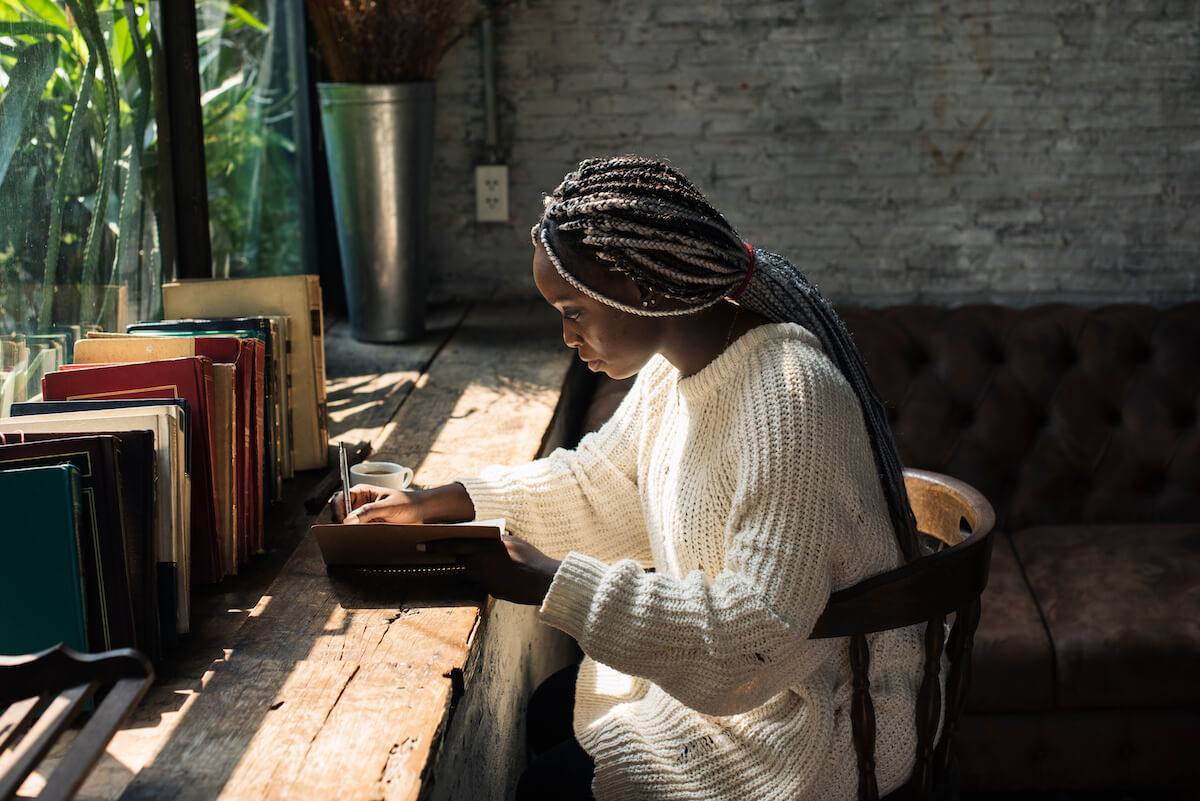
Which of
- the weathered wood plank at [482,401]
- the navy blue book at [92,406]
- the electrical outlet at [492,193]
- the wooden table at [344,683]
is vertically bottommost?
the wooden table at [344,683]

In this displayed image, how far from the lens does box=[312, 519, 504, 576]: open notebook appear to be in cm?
129

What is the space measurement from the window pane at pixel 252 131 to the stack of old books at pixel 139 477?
29.9 inches

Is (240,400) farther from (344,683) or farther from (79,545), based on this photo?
(344,683)

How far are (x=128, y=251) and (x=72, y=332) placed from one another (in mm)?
270

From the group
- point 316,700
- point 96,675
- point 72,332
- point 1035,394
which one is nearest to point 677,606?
point 316,700

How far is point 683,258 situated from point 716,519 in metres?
0.33

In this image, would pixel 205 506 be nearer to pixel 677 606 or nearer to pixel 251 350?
pixel 251 350

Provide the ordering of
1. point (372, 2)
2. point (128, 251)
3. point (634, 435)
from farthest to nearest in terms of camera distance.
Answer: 1. point (372, 2)
2. point (128, 251)
3. point (634, 435)

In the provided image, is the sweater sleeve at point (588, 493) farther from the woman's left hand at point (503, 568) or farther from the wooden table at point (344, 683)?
the woman's left hand at point (503, 568)

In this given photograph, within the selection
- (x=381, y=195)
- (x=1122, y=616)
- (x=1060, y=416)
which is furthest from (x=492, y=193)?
(x=1122, y=616)

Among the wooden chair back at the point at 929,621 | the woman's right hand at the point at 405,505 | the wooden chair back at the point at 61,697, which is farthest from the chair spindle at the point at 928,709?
the wooden chair back at the point at 61,697

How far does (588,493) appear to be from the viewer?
1.68 meters

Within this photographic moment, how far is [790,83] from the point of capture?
3.13 m

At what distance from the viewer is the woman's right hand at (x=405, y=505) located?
1503mm
